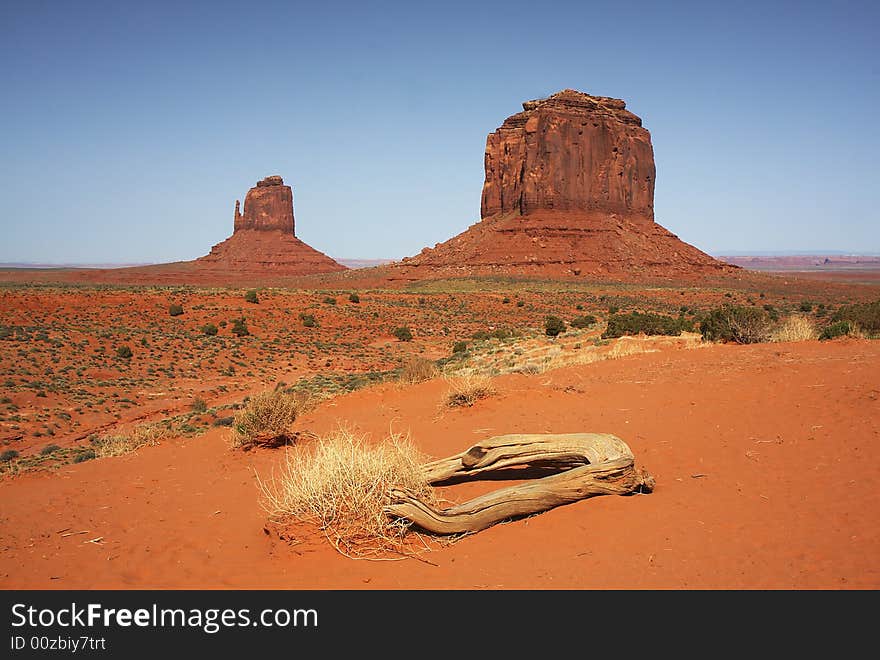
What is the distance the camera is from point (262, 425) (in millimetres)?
9750

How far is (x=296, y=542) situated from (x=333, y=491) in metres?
0.56

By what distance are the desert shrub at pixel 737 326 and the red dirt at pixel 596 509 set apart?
496cm

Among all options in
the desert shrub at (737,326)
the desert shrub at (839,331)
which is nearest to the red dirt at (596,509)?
the desert shrub at (839,331)

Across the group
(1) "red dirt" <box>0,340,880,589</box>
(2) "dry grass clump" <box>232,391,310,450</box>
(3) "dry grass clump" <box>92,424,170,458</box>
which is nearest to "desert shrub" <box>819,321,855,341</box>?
(1) "red dirt" <box>0,340,880,589</box>

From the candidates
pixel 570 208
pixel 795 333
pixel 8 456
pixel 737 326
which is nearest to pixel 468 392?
pixel 737 326

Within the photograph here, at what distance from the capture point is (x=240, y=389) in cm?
2094

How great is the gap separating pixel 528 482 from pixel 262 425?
5204 millimetres

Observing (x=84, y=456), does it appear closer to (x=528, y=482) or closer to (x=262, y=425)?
(x=262, y=425)

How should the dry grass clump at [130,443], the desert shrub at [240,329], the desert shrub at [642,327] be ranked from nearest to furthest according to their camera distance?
the dry grass clump at [130,443] < the desert shrub at [642,327] < the desert shrub at [240,329]

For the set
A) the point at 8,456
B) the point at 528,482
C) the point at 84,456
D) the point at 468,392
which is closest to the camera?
the point at 528,482

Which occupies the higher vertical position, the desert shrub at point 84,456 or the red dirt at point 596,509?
the red dirt at point 596,509

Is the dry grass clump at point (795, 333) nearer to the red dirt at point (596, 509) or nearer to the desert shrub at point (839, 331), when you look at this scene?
the desert shrub at point (839, 331)

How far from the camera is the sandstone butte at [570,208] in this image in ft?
250

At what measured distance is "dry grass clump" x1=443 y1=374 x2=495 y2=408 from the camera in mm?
10562
